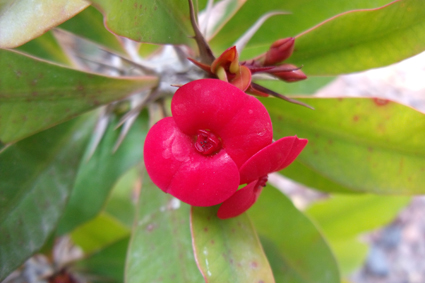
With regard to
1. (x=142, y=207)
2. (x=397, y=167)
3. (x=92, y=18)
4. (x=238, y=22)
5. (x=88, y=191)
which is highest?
(x=92, y=18)

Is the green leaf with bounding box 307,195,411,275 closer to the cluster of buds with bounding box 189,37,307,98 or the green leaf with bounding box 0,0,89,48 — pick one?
the cluster of buds with bounding box 189,37,307,98

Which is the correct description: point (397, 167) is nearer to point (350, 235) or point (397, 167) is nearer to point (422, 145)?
point (422, 145)

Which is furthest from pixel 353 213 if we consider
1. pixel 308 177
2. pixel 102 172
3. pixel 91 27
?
pixel 91 27

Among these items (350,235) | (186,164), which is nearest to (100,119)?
(186,164)

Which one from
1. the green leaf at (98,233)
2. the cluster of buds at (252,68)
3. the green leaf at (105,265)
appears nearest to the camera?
the cluster of buds at (252,68)

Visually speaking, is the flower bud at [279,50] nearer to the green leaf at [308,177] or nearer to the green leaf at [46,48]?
the green leaf at [308,177]

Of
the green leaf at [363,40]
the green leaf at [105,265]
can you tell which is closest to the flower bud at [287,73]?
the green leaf at [363,40]

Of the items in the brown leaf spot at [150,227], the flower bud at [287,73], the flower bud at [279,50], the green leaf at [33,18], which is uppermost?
the green leaf at [33,18]
